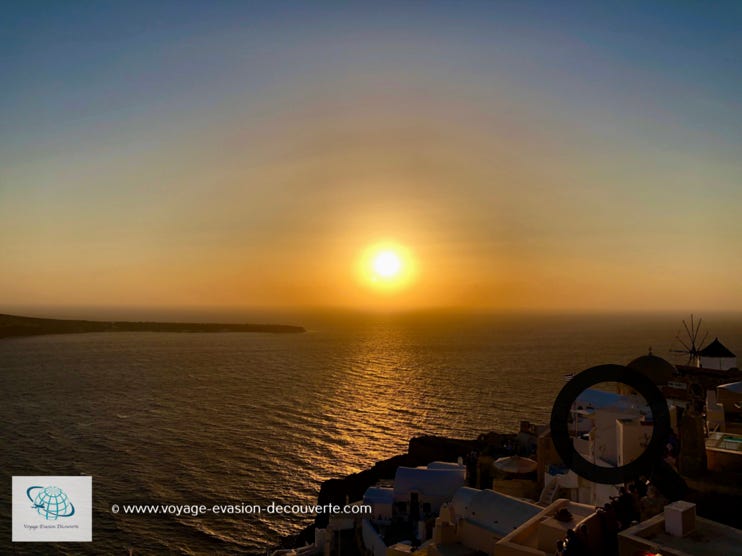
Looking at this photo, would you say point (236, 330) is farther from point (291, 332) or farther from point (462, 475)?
point (462, 475)

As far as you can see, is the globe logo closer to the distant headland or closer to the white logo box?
the white logo box

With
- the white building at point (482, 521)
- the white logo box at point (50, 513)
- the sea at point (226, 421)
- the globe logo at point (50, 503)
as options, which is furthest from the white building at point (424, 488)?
the globe logo at point (50, 503)

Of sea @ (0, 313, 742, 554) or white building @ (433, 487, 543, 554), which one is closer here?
white building @ (433, 487, 543, 554)

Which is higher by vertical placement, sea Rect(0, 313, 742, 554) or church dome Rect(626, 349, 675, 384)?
church dome Rect(626, 349, 675, 384)

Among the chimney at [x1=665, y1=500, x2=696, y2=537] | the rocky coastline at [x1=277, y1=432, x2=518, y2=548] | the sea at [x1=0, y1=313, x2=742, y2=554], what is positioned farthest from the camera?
the sea at [x1=0, y1=313, x2=742, y2=554]

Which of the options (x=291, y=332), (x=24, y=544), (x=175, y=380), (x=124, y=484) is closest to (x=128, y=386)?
(x=175, y=380)

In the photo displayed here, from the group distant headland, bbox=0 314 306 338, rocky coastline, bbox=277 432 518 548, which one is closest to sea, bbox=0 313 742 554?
rocky coastline, bbox=277 432 518 548
